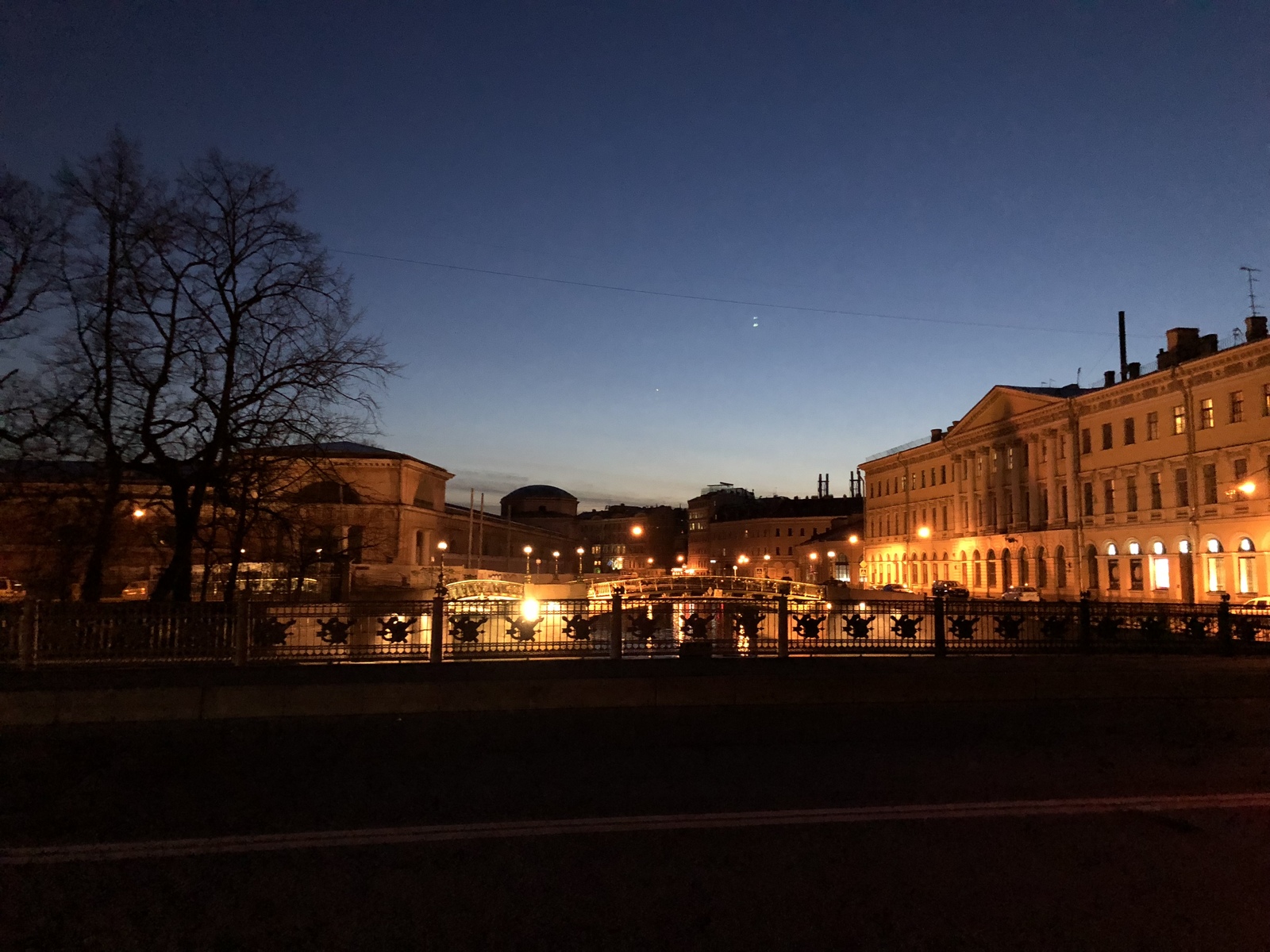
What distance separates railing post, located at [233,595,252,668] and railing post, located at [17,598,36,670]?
279 cm

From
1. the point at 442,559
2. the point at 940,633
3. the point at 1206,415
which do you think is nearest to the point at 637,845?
the point at 940,633

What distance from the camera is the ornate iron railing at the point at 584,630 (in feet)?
47.7

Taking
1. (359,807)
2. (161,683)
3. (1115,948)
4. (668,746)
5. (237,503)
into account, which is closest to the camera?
(1115,948)

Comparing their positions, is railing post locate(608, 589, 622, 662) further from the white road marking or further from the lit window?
the lit window

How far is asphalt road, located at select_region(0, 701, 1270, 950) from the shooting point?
484 centimetres

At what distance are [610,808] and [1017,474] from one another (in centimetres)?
7167

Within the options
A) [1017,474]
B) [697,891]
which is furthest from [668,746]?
[1017,474]

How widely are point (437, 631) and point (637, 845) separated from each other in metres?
10.1

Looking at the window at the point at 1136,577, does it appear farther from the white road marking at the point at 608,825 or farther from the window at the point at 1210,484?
the white road marking at the point at 608,825

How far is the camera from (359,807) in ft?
24.5

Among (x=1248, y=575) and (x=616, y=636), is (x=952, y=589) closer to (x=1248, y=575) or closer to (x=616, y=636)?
(x=1248, y=575)

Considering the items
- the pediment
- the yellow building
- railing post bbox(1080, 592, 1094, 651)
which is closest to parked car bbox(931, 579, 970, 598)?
the yellow building

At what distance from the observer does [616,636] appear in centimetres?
1666

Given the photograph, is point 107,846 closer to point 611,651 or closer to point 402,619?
point 402,619
